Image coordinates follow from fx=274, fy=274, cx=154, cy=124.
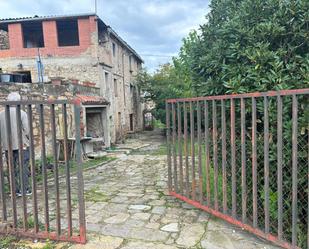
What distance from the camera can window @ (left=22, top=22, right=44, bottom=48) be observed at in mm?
15156

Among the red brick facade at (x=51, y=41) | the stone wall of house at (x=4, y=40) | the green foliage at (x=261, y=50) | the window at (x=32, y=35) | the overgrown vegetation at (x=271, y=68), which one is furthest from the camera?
the stone wall of house at (x=4, y=40)

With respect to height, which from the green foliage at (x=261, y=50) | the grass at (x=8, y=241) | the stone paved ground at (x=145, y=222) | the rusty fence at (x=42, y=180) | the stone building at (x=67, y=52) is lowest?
the stone paved ground at (x=145, y=222)

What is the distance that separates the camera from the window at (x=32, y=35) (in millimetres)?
15156

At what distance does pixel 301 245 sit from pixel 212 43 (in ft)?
10.2

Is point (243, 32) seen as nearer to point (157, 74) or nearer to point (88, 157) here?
point (88, 157)

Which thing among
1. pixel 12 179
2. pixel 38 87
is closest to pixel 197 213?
pixel 12 179

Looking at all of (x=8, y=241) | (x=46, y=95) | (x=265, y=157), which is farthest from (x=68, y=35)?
(x=265, y=157)

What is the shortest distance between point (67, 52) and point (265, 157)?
13.2 metres

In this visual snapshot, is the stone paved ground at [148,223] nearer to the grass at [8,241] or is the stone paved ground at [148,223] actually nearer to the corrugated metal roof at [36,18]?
the grass at [8,241]

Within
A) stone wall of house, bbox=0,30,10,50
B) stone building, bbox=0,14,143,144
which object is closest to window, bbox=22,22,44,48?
stone building, bbox=0,14,143,144

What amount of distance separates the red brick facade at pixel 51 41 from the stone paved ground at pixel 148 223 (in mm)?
9722

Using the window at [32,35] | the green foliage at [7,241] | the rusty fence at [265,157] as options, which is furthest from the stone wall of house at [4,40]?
the green foliage at [7,241]

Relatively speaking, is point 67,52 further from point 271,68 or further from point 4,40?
point 271,68

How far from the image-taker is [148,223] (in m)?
3.88
